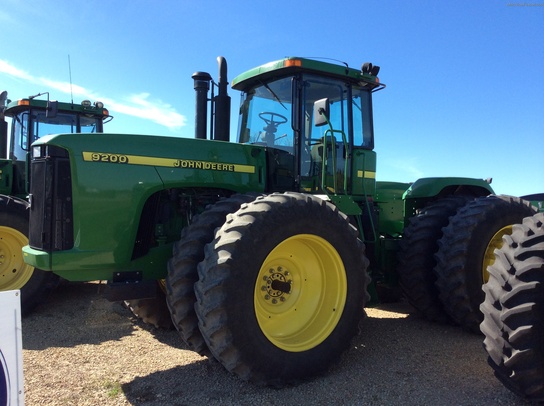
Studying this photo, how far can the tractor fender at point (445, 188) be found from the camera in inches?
225

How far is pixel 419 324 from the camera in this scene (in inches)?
206

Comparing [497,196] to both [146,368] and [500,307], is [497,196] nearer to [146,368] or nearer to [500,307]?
[500,307]

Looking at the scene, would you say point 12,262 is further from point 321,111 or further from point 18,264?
point 321,111

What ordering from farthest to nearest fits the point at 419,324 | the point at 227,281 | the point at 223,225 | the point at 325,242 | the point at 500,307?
the point at 419,324, the point at 325,242, the point at 223,225, the point at 227,281, the point at 500,307

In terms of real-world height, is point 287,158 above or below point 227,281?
above

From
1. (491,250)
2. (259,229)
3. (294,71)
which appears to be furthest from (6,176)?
(491,250)

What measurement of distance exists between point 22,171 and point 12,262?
176cm

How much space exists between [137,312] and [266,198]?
2.17 m

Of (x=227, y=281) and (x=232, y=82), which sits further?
(x=232, y=82)

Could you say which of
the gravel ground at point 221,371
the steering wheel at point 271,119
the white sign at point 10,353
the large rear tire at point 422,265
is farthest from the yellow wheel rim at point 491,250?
the white sign at point 10,353

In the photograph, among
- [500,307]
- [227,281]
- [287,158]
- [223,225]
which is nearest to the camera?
[500,307]

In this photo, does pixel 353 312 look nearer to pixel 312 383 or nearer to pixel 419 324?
pixel 312 383

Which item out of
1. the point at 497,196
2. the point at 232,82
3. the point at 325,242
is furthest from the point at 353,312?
the point at 232,82

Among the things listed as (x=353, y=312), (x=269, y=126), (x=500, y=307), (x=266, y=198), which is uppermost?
(x=269, y=126)
